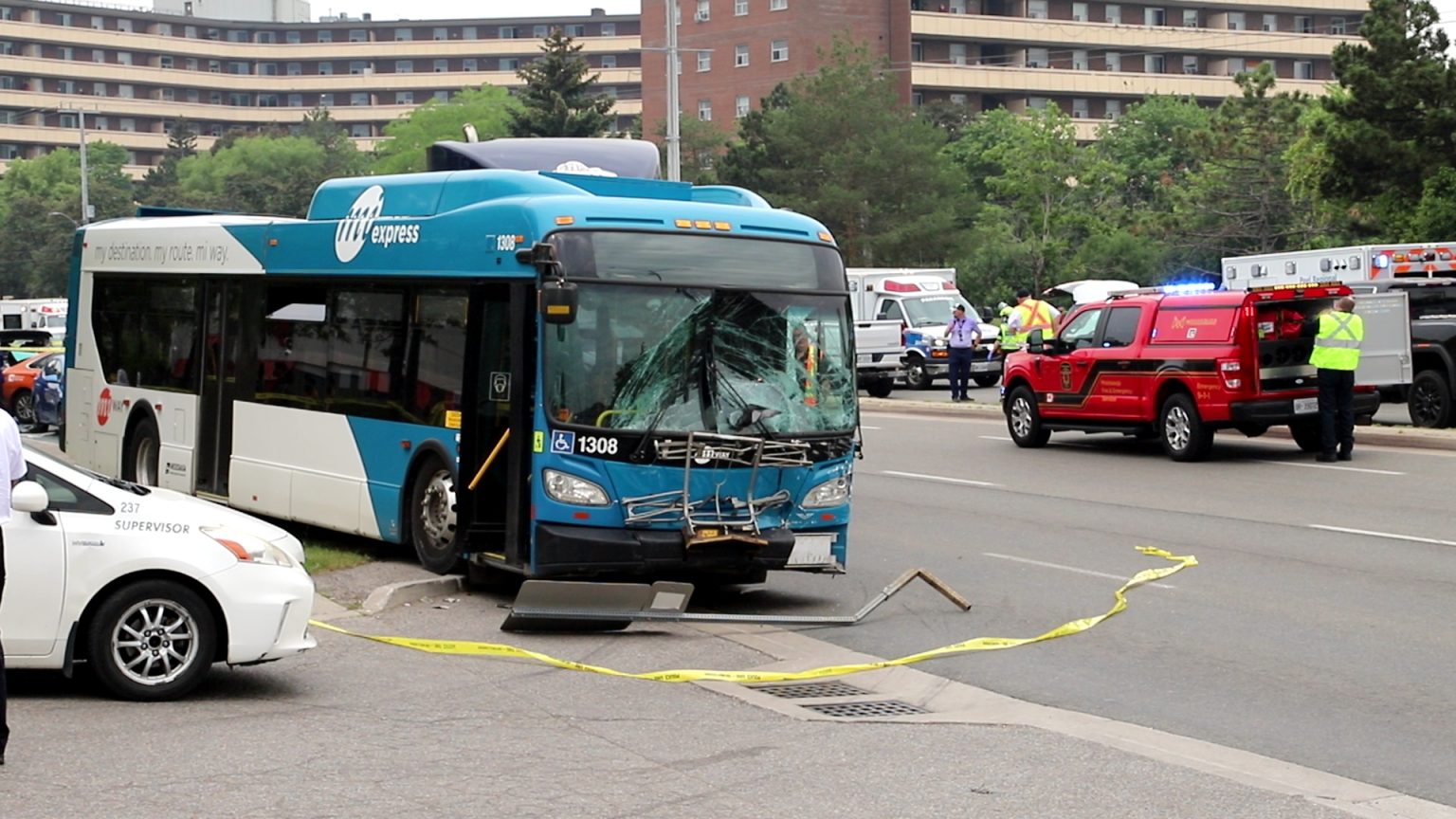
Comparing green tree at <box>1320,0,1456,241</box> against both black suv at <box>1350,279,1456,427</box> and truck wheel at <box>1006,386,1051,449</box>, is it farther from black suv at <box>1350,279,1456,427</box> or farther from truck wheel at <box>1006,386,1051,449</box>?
truck wheel at <box>1006,386,1051,449</box>

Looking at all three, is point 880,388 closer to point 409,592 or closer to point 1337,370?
point 1337,370

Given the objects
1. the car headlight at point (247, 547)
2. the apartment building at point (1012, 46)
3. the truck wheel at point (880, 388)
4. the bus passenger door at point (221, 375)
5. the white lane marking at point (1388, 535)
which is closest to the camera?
the car headlight at point (247, 547)

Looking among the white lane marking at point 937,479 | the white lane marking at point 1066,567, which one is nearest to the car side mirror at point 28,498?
the white lane marking at point 1066,567

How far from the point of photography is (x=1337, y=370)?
67.7 ft

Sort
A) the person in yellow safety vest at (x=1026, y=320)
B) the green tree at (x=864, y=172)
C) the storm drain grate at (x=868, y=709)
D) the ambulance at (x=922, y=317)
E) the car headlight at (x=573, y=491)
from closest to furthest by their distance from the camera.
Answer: the storm drain grate at (x=868, y=709)
the car headlight at (x=573, y=491)
the person in yellow safety vest at (x=1026, y=320)
the ambulance at (x=922, y=317)
the green tree at (x=864, y=172)

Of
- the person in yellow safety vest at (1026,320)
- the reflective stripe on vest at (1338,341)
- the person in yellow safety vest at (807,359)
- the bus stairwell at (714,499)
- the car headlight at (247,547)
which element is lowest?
the car headlight at (247,547)

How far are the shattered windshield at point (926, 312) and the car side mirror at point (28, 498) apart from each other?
33.0 metres

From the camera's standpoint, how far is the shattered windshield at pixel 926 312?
40438 mm

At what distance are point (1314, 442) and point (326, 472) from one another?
13.0 meters

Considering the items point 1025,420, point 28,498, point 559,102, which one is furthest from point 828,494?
point 559,102

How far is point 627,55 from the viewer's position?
486 feet

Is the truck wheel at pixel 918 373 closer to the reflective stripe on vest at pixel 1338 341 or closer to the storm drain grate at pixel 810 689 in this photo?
the reflective stripe on vest at pixel 1338 341

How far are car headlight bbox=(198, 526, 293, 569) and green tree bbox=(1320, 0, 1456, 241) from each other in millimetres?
34646

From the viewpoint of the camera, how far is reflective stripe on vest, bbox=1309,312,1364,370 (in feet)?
66.2
